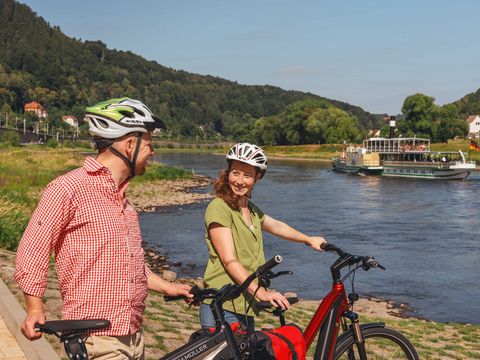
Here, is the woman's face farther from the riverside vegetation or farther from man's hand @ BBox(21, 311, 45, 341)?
the riverside vegetation

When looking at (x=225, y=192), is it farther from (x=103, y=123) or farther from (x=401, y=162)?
(x=401, y=162)

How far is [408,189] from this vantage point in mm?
53062

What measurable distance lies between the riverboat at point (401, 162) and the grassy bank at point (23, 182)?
24.8m

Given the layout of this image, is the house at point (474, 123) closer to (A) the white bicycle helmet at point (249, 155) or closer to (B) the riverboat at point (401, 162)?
(B) the riverboat at point (401, 162)

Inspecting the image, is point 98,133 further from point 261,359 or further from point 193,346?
point 261,359

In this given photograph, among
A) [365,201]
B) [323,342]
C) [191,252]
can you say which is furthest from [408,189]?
[323,342]

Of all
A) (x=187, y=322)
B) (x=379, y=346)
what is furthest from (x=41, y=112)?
(x=379, y=346)

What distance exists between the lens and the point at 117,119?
3014 millimetres

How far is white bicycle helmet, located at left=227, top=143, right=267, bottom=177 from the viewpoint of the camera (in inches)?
154

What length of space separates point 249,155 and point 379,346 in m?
1.85

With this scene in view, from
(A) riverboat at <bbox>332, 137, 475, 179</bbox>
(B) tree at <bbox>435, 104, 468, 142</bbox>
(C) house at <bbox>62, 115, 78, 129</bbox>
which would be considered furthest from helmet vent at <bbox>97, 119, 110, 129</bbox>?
(C) house at <bbox>62, 115, 78, 129</bbox>

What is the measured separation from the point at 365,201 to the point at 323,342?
40.2 meters

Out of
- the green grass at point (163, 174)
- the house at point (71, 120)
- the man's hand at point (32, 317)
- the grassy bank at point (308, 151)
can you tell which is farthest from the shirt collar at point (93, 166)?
the house at point (71, 120)

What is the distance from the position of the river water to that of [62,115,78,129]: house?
13644 centimetres
